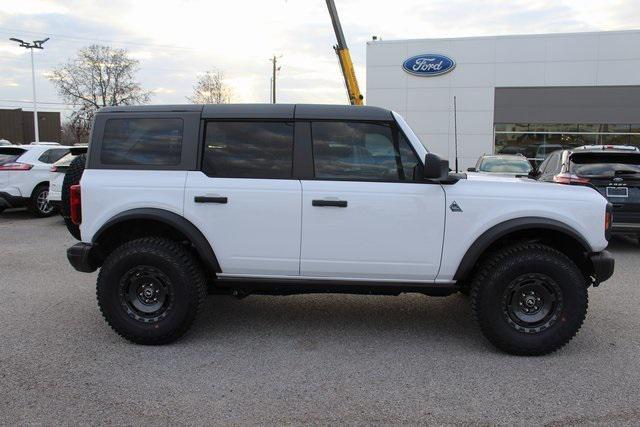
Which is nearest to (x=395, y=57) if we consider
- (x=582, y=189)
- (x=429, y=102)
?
(x=429, y=102)

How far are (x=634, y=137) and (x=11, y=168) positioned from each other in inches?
954

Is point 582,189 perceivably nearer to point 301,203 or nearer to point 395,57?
point 301,203

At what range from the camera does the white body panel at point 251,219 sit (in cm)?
416

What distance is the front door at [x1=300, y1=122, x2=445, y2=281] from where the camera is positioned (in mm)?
4102

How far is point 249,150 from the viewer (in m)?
4.30

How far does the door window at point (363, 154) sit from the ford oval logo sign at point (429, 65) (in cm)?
2118

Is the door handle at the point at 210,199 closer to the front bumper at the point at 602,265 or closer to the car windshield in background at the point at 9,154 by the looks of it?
the front bumper at the point at 602,265

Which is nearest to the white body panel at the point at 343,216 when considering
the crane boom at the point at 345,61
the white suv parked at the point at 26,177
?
the white suv parked at the point at 26,177

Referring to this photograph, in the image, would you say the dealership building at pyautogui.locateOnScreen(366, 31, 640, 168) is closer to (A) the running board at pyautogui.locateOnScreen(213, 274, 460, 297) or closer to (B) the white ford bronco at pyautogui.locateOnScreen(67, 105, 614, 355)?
(B) the white ford bronco at pyautogui.locateOnScreen(67, 105, 614, 355)

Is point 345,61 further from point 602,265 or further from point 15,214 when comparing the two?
point 602,265

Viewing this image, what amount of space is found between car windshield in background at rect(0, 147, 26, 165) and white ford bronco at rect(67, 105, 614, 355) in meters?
8.51

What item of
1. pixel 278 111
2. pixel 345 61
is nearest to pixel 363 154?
pixel 278 111

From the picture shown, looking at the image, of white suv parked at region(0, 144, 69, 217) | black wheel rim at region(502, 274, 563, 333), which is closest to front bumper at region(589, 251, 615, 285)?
black wheel rim at region(502, 274, 563, 333)

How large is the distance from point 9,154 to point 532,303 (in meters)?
11.6
